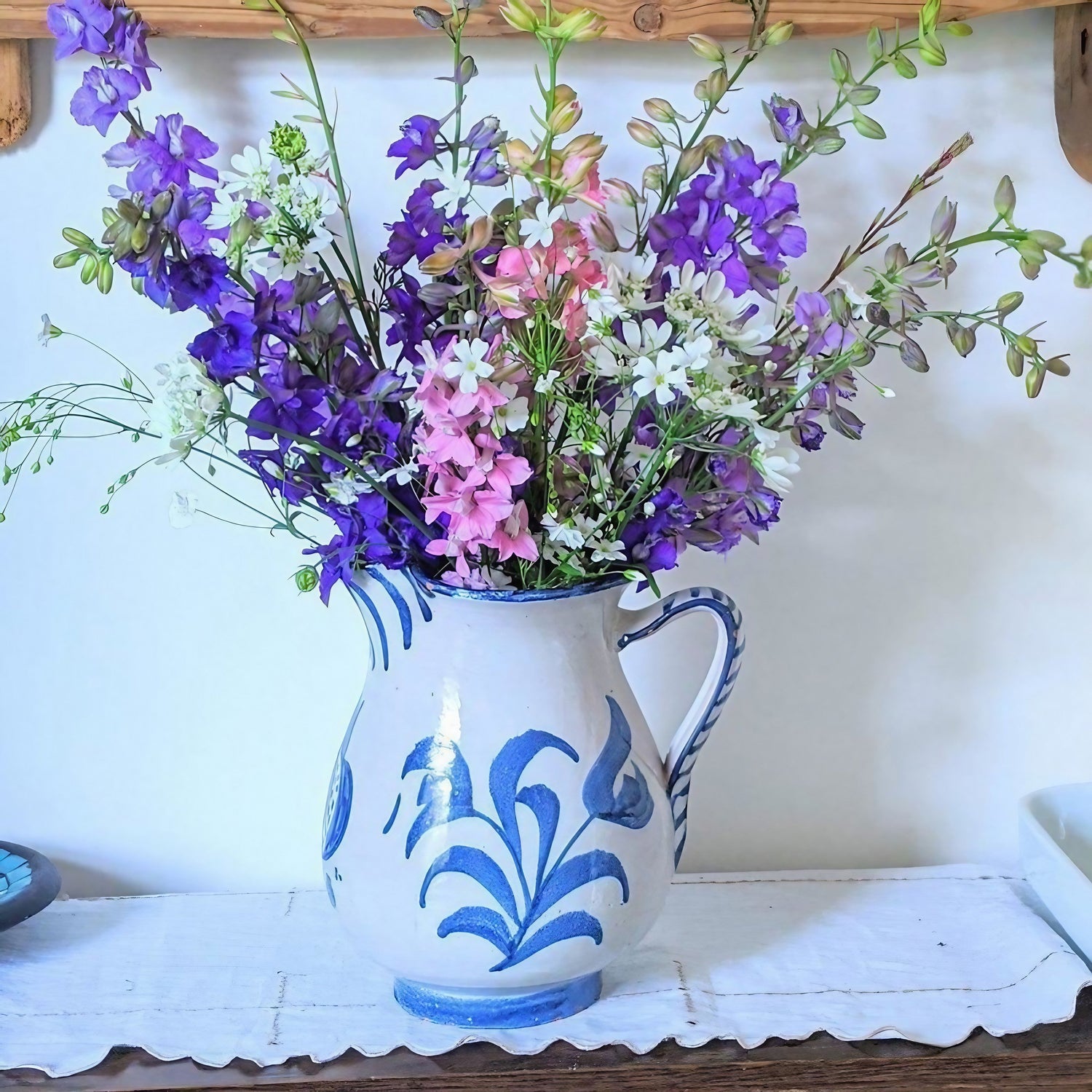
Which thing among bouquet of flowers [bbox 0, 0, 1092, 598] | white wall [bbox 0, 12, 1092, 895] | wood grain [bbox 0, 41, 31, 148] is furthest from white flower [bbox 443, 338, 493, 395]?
wood grain [bbox 0, 41, 31, 148]

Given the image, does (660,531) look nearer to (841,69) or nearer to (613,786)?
(613,786)

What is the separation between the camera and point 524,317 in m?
0.64

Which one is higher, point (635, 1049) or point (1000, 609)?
point (1000, 609)

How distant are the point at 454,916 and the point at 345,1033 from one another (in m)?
0.12

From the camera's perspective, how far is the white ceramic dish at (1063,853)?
2.61ft

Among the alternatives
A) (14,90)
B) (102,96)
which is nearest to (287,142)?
(102,96)

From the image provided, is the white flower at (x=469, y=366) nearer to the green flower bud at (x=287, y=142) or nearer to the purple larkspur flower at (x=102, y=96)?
the green flower bud at (x=287, y=142)

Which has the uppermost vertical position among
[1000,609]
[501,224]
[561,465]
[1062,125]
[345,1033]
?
[1062,125]

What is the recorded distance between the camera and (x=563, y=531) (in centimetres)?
62

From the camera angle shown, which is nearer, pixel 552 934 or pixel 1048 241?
pixel 1048 241

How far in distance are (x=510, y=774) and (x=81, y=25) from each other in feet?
1.58

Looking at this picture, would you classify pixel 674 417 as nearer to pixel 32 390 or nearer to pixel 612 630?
pixel 612 630

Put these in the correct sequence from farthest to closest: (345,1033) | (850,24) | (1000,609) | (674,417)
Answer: (1000,609)
(850,24)
(345,1033)
(674,417)

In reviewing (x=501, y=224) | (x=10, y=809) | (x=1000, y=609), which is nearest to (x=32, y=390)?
(x=10, y=809)
